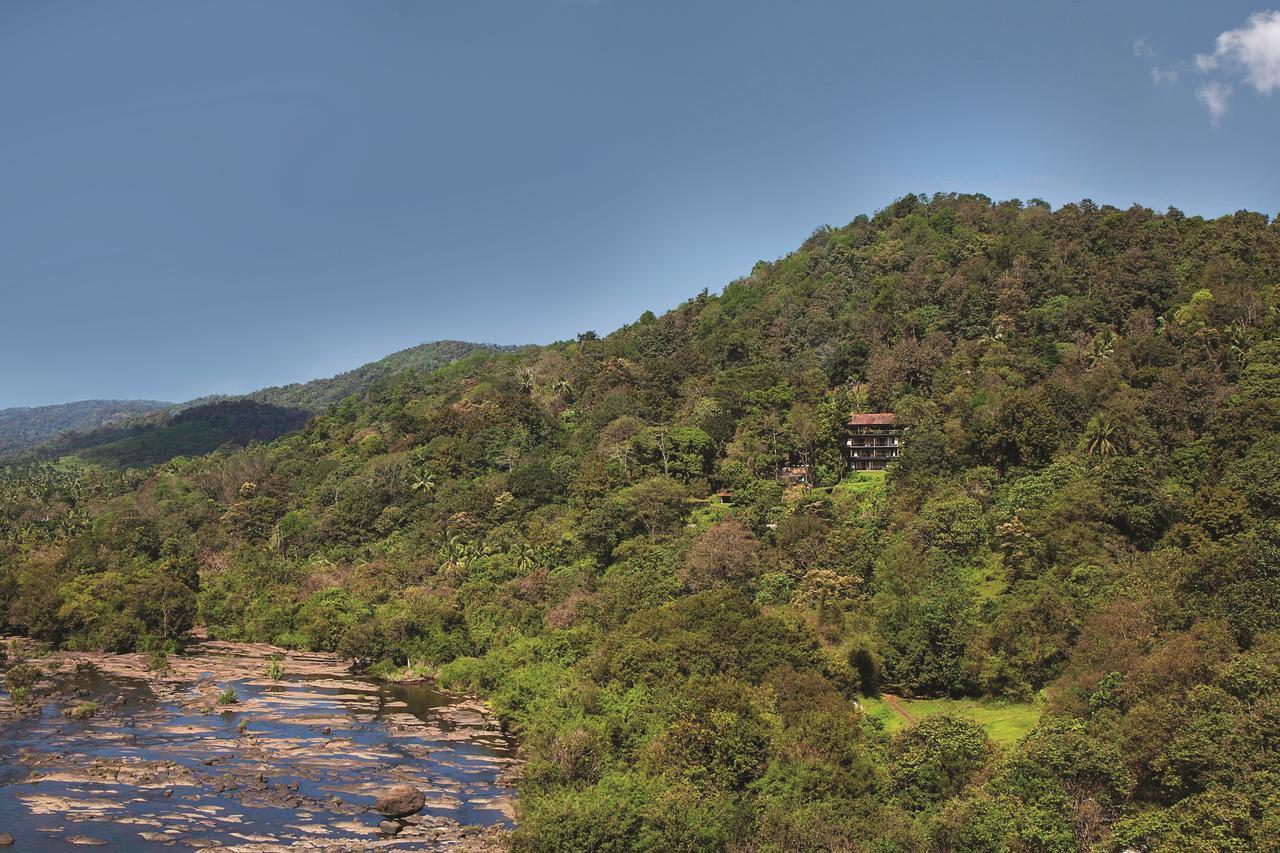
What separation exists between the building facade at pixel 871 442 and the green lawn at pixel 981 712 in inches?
1363

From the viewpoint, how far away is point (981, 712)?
130ft

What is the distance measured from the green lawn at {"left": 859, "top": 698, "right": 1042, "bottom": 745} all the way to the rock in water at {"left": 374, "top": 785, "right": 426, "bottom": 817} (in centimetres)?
1926

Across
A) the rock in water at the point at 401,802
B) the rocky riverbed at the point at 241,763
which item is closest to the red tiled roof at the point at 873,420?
the rocky riverbed at the point at 241,763

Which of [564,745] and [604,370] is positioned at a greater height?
[604,370]

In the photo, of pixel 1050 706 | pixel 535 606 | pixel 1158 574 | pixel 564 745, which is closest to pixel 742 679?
Result: pixel 564 745

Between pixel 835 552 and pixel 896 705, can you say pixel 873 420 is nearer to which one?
pixel 835 552

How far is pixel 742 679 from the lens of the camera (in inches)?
1382

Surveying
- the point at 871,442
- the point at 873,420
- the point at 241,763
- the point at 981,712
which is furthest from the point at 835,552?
the point at 241,763

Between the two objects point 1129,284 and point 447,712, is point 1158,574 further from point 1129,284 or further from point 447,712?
point 1129,284

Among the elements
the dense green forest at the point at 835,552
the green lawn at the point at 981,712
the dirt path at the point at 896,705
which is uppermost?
the dense green forest at the point at 835,552

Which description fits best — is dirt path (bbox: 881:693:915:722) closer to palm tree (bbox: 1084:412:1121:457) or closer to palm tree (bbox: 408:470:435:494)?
palm tree (bbox: 1084:412:1121:457)

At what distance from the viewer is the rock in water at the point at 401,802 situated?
31781mm

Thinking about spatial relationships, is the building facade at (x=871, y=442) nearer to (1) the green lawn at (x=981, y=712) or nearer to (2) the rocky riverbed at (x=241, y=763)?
(1) the green lawn at (x=981, y=712)

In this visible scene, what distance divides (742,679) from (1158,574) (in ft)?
63.2
